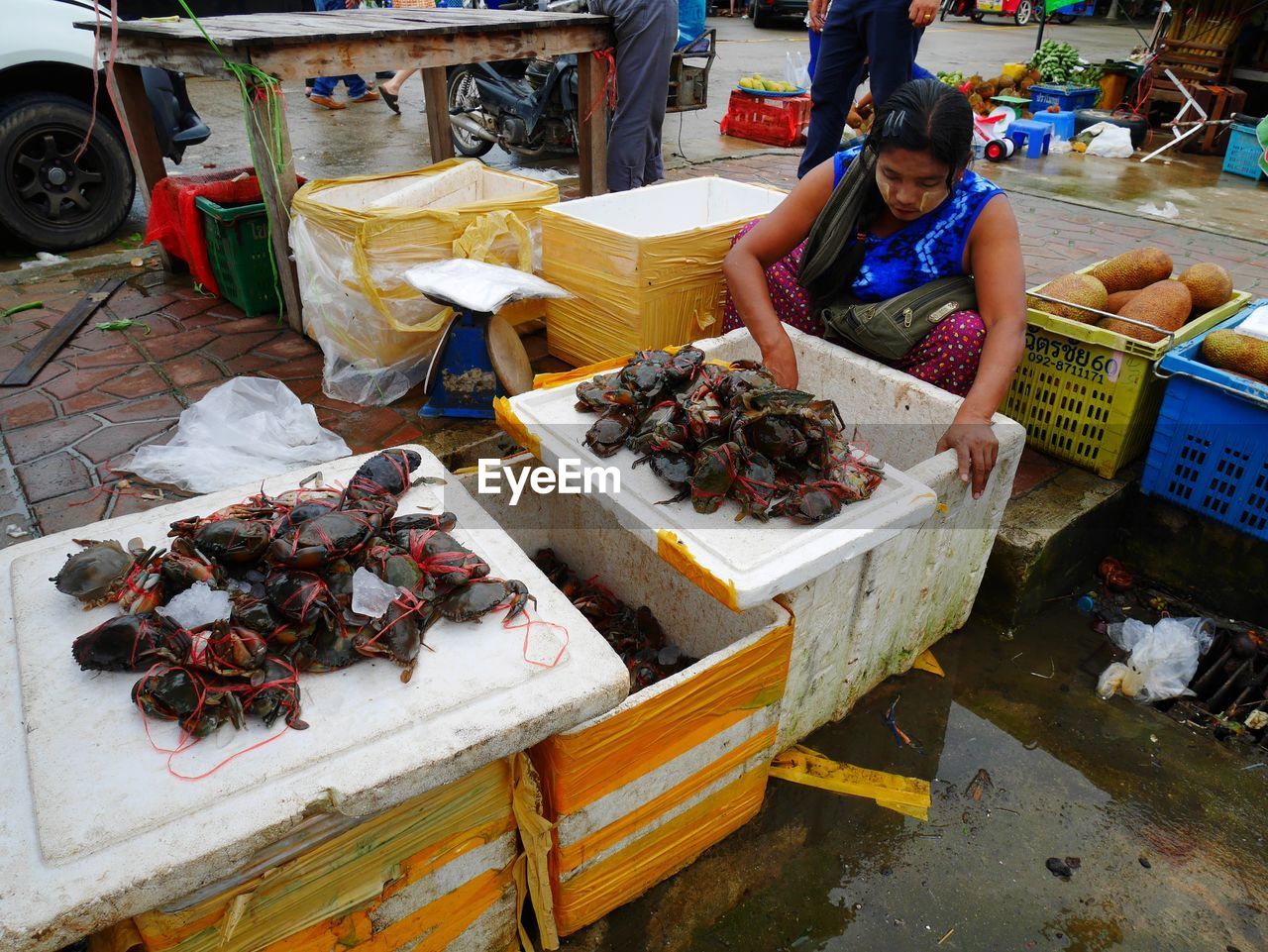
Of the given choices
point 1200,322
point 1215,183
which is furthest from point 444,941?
point 1215,183

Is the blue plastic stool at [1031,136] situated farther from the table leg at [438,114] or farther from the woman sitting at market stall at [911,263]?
the woman sitting at market stall at [911,263]

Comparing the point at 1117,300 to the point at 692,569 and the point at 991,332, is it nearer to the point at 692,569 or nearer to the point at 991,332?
the point at 991,332

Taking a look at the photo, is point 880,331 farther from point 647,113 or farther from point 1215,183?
point 1215,183

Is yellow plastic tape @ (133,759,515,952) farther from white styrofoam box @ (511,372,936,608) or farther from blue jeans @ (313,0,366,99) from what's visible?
blue jeans @ (313,0,366,99)

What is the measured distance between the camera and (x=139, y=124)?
183 inches

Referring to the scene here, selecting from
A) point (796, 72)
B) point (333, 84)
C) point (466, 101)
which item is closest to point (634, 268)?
point (466, 101)

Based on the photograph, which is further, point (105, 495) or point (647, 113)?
point (647, 113)

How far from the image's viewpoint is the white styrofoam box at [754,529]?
1837mm

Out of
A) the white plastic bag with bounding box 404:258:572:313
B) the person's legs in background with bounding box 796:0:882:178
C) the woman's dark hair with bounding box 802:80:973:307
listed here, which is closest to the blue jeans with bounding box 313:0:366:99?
the person's legs in background with bounding box 796:0:882:178

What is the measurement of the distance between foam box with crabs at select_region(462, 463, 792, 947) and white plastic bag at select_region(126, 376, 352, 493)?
1.61m

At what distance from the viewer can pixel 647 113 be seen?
493 centimetres

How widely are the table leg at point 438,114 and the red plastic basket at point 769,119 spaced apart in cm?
444

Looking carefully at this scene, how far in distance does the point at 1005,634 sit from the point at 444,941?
2185mm

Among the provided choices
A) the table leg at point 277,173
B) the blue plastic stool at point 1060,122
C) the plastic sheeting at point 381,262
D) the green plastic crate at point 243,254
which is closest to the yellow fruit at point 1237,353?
the plastic sheeting at point 381,262
